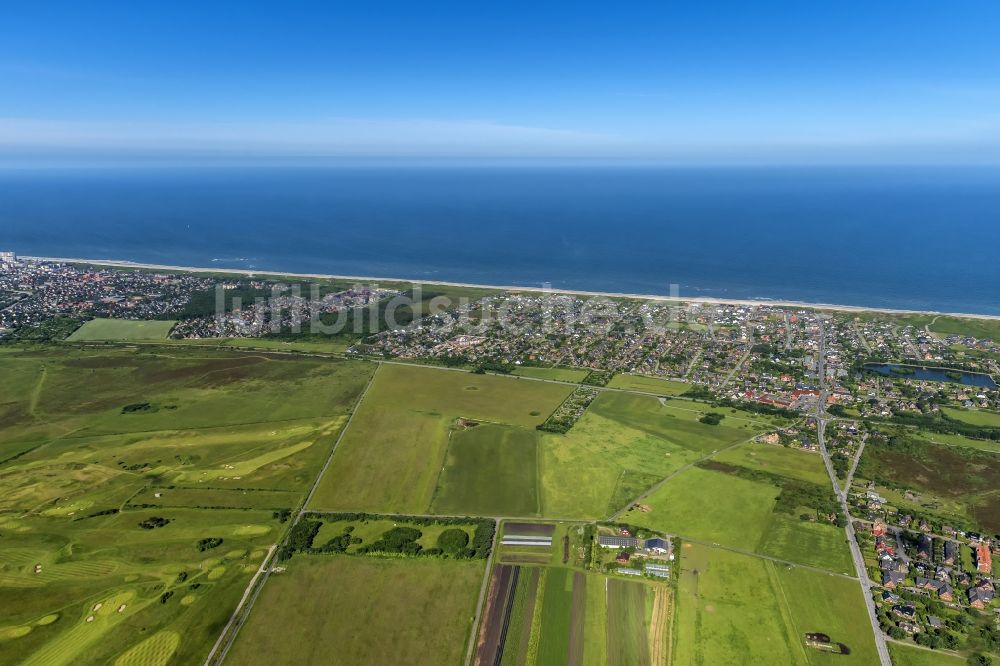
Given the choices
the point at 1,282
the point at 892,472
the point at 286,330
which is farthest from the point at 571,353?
the point at 1,282

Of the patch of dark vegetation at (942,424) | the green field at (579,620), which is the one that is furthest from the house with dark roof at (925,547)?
the patch of dark vegetation at (942,424)

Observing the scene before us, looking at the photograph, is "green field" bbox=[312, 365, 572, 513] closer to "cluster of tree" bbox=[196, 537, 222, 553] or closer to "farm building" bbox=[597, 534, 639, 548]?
"cluster of tree" bbox=[196, 537, 222, 553]

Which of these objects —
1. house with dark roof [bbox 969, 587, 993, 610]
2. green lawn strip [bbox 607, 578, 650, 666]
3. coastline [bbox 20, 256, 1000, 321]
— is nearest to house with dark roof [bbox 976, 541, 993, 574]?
house with dark roof [bbox 969, 587, 993, 610]

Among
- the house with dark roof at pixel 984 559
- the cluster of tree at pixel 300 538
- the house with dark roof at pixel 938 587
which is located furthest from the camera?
the cluster of tree at pixel 300 538

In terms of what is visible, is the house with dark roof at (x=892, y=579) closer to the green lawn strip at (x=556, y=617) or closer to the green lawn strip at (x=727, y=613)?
the green lawn strip at (x=727, y=613)

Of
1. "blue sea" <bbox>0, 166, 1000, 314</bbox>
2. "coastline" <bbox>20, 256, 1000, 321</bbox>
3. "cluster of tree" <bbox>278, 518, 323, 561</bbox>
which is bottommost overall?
"cluster of tree" <bbox>278, 518, 323, 561</bbox>

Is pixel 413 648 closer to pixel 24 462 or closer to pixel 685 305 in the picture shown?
pixel 24 462
